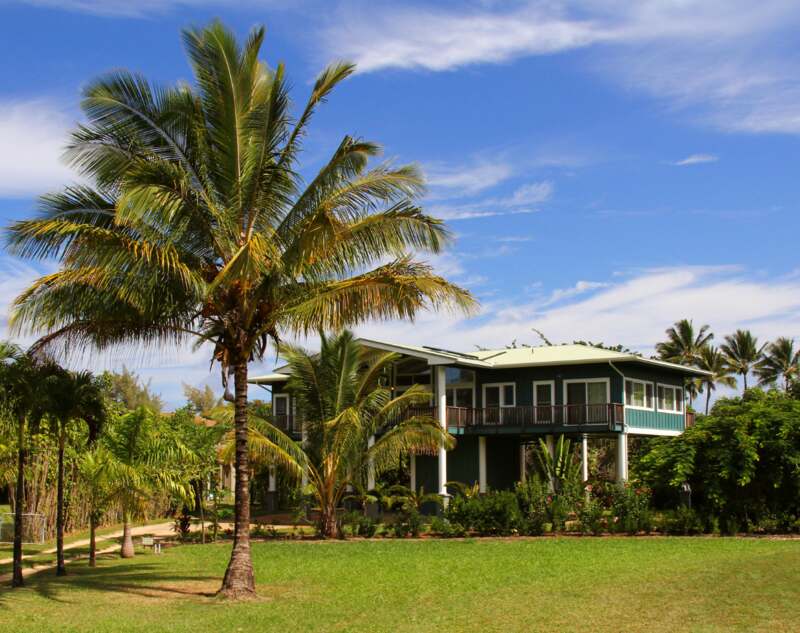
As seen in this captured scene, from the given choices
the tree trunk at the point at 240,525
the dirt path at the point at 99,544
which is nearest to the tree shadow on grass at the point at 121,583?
the dirt path at the point at 99,544

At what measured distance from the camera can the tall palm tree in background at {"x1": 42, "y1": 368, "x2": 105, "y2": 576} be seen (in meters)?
16.2

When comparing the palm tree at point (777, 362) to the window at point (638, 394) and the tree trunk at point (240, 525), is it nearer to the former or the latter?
the window at point (638, 394)

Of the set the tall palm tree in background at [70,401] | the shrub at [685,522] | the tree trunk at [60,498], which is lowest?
the shrub at [685,522]

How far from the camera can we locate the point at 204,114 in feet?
47.9

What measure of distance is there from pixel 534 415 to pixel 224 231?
70.2 feet

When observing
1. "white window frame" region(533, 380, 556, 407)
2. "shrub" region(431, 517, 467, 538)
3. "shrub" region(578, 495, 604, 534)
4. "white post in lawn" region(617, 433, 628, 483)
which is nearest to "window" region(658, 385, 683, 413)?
"white post in lawn" region(617, 433, 628, 483)

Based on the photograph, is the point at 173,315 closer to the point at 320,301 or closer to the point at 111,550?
the point at 320,301

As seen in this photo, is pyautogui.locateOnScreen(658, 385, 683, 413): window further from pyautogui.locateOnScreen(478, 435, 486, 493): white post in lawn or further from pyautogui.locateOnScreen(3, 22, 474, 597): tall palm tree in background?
pyautogui.locateOnScreen(3, 22, 474, 597): tall palm tree in background

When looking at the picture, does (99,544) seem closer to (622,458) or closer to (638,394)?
(622,458)

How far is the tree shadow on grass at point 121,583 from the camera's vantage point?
600 inches

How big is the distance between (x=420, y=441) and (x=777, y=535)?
383 inches

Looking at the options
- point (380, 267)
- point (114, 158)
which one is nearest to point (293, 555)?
Result: point (380, 267)

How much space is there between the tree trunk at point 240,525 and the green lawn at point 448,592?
0.33m

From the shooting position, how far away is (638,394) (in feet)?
117
